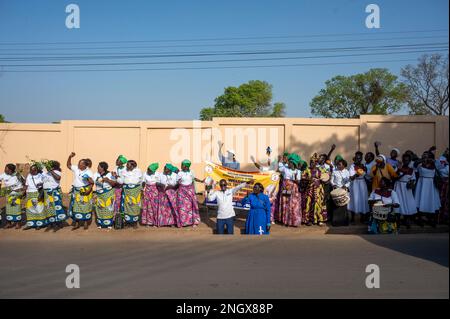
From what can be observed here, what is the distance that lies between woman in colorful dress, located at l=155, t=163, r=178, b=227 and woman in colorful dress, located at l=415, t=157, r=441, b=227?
5658 mm

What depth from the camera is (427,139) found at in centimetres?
1589

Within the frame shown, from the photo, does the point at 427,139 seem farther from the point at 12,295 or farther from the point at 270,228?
the point at 12,295

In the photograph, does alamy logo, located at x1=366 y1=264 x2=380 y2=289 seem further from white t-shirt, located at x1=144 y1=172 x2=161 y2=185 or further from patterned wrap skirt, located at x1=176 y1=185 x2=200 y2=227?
white t-shirt, located at x1=144 y1=172 x2=161 y2=185

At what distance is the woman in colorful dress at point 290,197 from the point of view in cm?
1048

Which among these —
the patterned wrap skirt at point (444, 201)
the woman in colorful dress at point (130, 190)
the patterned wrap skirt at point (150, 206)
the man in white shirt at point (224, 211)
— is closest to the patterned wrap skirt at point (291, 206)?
the man in white shirt at point (224, 211)

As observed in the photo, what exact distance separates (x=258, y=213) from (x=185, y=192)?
1.94 meters

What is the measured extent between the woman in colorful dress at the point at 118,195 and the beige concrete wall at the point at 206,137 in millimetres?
5856

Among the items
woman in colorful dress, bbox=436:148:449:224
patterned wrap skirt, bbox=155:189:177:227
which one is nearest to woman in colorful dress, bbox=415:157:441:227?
woman in colorful dress, bbox=436:148:449:224

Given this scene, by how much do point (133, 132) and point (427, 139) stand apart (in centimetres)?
1077

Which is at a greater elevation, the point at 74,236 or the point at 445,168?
the point at 445,168

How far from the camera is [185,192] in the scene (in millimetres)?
10469

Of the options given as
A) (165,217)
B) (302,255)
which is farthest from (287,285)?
(165,217)

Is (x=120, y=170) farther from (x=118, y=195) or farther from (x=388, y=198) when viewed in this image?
(x=388, y=198)

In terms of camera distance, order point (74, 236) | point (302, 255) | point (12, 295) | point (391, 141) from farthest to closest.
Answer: point (391, 141)
point (74, 236)
point (302, 255)
point (12, 295)
